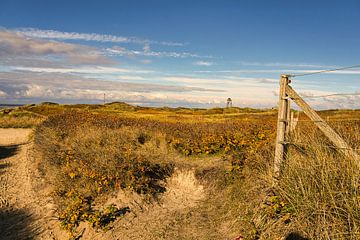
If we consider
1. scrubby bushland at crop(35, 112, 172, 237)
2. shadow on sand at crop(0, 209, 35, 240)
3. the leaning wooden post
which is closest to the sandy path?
shadow on sand at crop(0, 209, 35, 240)

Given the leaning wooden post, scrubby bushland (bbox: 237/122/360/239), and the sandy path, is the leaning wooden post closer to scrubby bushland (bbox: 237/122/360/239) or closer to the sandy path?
scrubby bushland (bbox: 237/122/360/239)

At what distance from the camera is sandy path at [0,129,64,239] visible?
732cm

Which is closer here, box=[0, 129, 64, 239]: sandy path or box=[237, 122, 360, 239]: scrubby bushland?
box=[237, 122, 360, 239]: scrubby bushland

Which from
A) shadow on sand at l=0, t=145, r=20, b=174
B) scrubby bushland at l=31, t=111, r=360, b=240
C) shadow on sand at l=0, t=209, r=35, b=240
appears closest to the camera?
scrubby bushland at l=31, t=111, r=360, b=240

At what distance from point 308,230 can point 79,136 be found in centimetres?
950

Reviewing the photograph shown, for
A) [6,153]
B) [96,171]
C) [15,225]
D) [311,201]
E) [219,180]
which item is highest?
[311,201]

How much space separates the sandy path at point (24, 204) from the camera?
288 inches

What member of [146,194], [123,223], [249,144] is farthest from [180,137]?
[123,223]

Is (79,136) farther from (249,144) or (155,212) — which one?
(249,144)

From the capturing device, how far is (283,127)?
627cm

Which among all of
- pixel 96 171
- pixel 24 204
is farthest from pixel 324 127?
pixel 24 204

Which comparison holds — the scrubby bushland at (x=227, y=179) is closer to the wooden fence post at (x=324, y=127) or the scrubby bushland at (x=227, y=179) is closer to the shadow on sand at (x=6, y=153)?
the wooden fence post at (x=324, y=127)

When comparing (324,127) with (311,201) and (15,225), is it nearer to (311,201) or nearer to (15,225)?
(311,201)

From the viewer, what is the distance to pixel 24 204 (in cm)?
893
